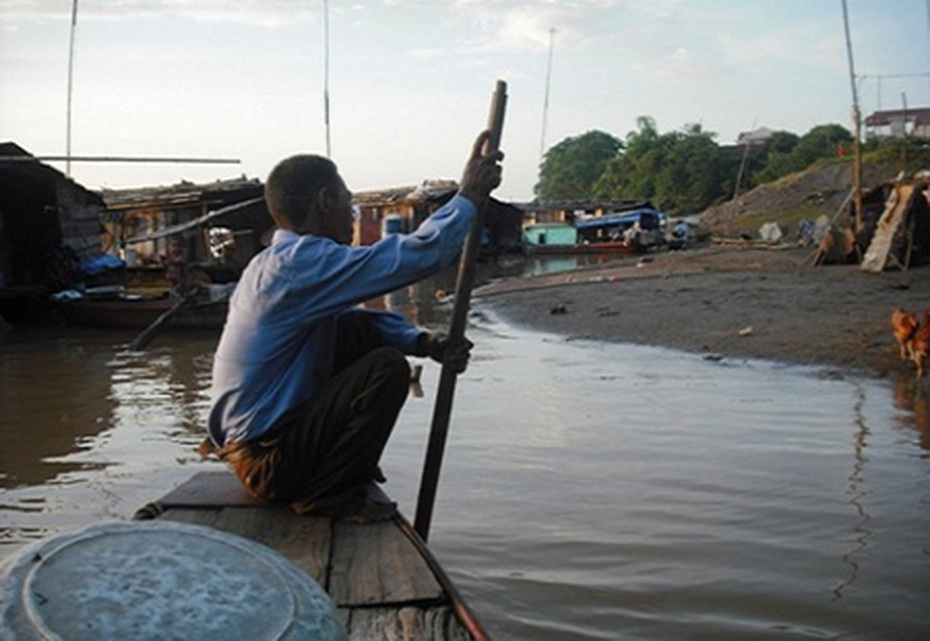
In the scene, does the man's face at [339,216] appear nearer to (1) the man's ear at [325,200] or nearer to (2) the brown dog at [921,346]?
(1) the man's ear at [325,200]

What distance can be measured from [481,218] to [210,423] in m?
1.10

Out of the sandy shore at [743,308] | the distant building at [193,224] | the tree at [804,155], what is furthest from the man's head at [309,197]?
the tree at [804,155]

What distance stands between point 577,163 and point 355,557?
264 feet

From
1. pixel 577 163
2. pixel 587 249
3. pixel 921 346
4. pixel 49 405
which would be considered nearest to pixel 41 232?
pixel 49 405

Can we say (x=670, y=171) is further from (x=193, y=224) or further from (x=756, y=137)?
(x=193, y=224)

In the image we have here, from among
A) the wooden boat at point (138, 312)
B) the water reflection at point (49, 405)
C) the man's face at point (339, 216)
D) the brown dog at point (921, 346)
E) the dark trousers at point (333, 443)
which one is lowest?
the water reflection at point (49, 405)

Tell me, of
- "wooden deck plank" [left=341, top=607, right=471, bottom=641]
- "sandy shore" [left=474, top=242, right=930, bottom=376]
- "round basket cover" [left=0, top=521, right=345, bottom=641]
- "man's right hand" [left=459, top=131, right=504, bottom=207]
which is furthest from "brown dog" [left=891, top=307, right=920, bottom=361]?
"round basket cover" [left=0, top=521, right=345, bottom=641]

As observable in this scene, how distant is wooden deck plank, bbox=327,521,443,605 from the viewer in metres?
2.55

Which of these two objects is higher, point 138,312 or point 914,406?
point 914,406

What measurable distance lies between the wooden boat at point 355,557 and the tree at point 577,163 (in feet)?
248

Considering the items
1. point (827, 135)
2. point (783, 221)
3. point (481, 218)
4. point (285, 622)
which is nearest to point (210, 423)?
point (481, 218)

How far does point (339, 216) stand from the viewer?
10.7ft

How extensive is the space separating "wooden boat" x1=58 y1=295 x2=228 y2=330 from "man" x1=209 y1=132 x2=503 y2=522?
40.5 feet

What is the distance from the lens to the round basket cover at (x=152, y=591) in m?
1.53
